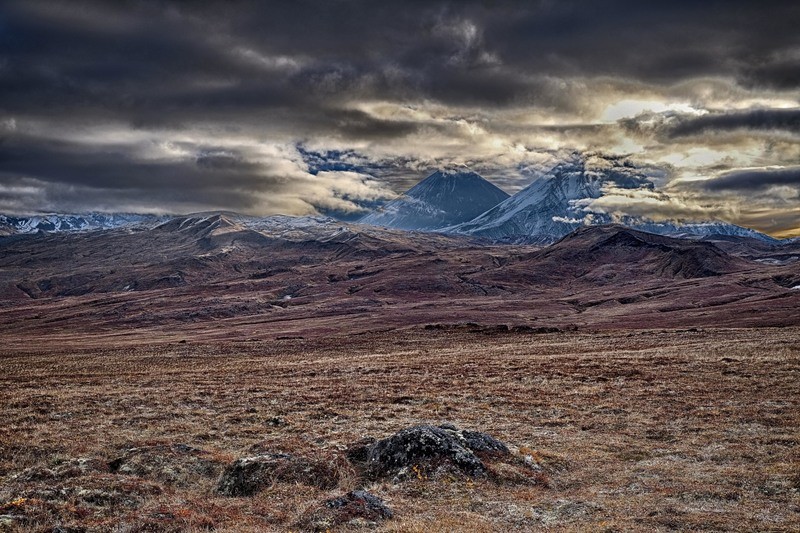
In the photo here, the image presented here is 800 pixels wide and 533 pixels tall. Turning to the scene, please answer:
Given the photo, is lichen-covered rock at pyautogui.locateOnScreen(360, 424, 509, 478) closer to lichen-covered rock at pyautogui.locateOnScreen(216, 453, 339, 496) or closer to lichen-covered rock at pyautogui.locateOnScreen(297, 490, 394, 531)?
lichen-covered rock at pyautogui.locateOnScreen(216, 453, 339, 496)

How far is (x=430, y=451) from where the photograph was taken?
1909cm

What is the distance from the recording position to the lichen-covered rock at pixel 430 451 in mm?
18703

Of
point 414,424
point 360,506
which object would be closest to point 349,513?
point 360,506

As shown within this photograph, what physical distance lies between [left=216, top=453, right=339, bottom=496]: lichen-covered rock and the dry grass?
61cm

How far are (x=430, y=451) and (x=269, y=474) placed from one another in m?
5.52

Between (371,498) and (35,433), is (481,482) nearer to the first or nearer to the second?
(371,498)

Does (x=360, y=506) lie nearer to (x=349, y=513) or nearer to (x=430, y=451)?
(x=349, y=513)

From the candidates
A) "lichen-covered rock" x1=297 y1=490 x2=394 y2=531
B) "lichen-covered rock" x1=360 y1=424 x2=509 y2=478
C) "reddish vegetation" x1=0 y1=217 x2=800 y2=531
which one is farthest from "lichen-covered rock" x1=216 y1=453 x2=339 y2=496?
"lichen-covered rock" x1=297 y1=490 x2=394 y2=531

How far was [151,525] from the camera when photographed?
13922mm

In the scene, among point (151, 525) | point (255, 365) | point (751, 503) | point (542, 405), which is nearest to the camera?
point (151, 525)

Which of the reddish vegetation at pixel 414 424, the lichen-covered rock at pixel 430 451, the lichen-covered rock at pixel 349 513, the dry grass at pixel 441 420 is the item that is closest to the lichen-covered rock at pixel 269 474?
the reddish vegetation at pixel 414 424

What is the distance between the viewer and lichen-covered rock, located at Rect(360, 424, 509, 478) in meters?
18.7

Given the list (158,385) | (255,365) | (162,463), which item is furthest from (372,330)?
(162,463)

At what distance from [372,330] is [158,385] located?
68575mm
